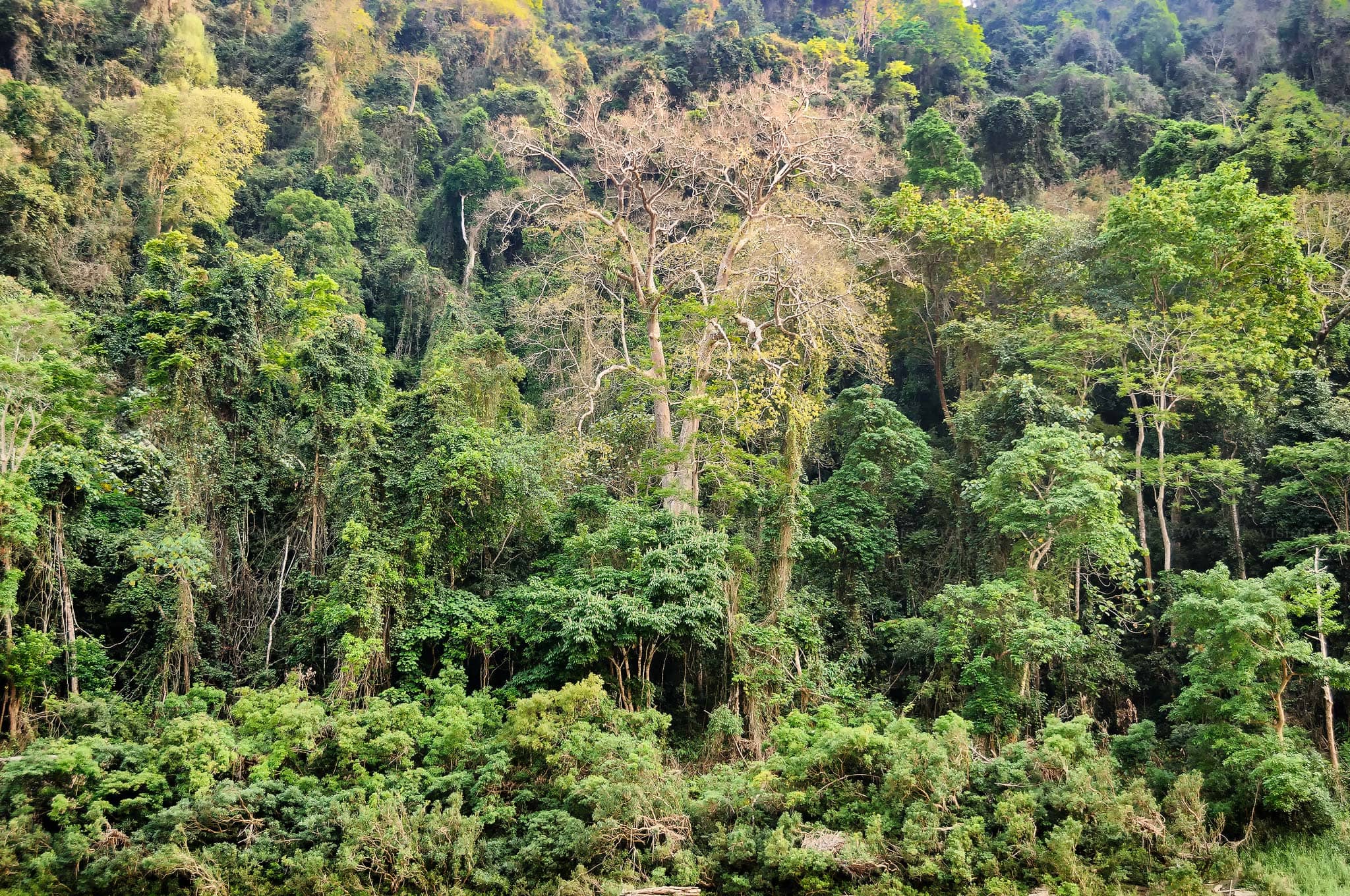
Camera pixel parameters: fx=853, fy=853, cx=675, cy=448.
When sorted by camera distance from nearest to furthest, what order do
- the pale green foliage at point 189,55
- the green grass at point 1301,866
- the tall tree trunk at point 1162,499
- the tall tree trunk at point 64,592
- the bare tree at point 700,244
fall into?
the green grass at point 1301,866 < the tall tree trunk at point 64,592 < the tall tree trunk at point 1162,499 < the bare tree at point 700,244 < the pale green foliage at point 189,55

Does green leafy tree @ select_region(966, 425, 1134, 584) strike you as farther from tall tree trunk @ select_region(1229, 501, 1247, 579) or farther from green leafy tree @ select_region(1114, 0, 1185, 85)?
green leafy tree @ select_region(1114, 0, 1185, 85)

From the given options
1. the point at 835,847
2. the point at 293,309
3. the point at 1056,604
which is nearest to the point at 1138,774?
the point at 1056,604

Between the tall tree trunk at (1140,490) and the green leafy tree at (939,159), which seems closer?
the tall tree trunk at (1140,490)

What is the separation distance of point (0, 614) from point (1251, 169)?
67.4 feet

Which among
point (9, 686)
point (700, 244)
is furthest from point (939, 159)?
point (9, 686)

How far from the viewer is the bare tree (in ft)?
46.2

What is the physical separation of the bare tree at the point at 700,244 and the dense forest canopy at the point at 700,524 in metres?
0.12

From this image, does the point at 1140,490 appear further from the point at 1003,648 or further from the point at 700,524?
the point at 700,524

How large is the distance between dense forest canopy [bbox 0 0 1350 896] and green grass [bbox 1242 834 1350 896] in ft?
0.15

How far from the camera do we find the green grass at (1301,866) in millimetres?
7707

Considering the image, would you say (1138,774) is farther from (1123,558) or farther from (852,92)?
(852,92)

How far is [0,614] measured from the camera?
954 cm

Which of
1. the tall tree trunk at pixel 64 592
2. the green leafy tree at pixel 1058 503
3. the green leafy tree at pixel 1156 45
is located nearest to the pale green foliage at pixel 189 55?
the tall tree trunk at pixel 64 592

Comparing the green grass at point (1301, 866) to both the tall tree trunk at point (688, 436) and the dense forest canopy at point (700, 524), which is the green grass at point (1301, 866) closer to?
the dense forest canopy at point (700, 524)
